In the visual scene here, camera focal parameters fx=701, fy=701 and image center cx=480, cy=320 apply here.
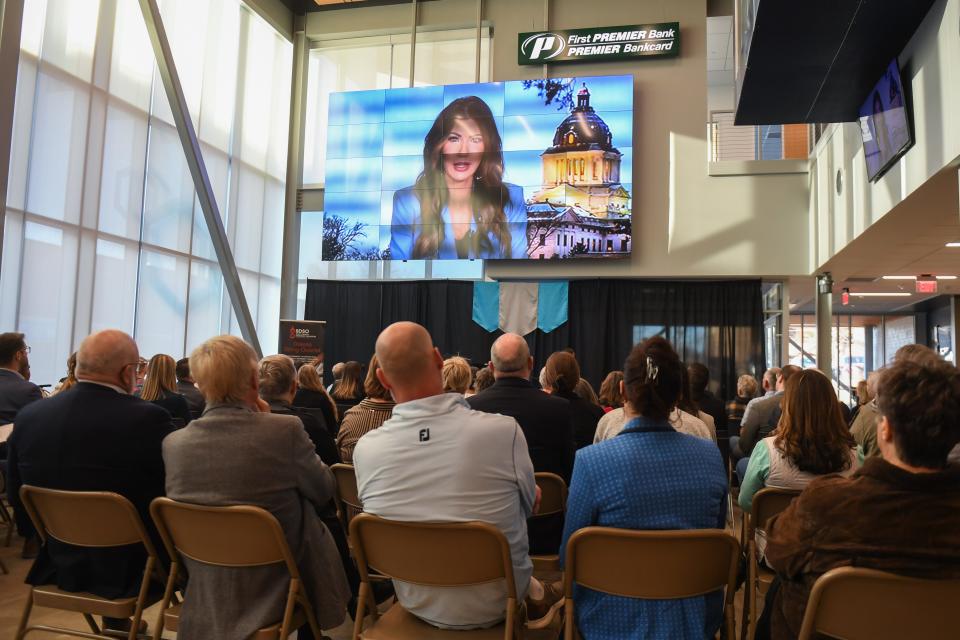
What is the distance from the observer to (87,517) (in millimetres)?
2189

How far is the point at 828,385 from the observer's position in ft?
9.10

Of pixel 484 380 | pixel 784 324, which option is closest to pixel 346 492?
pixel 484 380

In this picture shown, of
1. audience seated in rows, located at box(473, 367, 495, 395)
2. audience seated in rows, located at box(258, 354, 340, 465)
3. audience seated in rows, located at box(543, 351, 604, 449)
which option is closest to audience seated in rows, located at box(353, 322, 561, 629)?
audience seated in rows, located at box(258, 354, 340, 465)

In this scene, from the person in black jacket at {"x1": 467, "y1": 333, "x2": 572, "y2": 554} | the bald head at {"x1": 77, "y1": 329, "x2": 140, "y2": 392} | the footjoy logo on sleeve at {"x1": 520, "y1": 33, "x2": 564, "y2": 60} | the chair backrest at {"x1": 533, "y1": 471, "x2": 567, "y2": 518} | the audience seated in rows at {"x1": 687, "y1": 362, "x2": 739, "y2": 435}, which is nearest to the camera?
the bald head at {"x1": 77, "y1": 329, "x2": 140, "y2": 392}

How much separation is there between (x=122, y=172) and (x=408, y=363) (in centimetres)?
755

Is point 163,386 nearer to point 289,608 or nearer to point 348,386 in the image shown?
point 348,386

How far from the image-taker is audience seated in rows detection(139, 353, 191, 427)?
4.43 meters

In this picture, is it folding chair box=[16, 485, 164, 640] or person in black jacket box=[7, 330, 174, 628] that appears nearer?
folding chair box=[16, 485, 164, 640]

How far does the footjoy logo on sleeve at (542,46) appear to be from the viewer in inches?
413

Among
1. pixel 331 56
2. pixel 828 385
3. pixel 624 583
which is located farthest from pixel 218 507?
pixel 331 56

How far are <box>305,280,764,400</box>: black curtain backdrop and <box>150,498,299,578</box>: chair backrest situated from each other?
8.19 meters

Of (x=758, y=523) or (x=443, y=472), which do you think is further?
(x=758, y=523)

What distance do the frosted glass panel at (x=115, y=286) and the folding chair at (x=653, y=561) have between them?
7272 millimetres

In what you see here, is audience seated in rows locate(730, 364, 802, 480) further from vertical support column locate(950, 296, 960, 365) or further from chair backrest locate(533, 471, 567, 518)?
vertical support column locate(950, 296, 960, 365)
